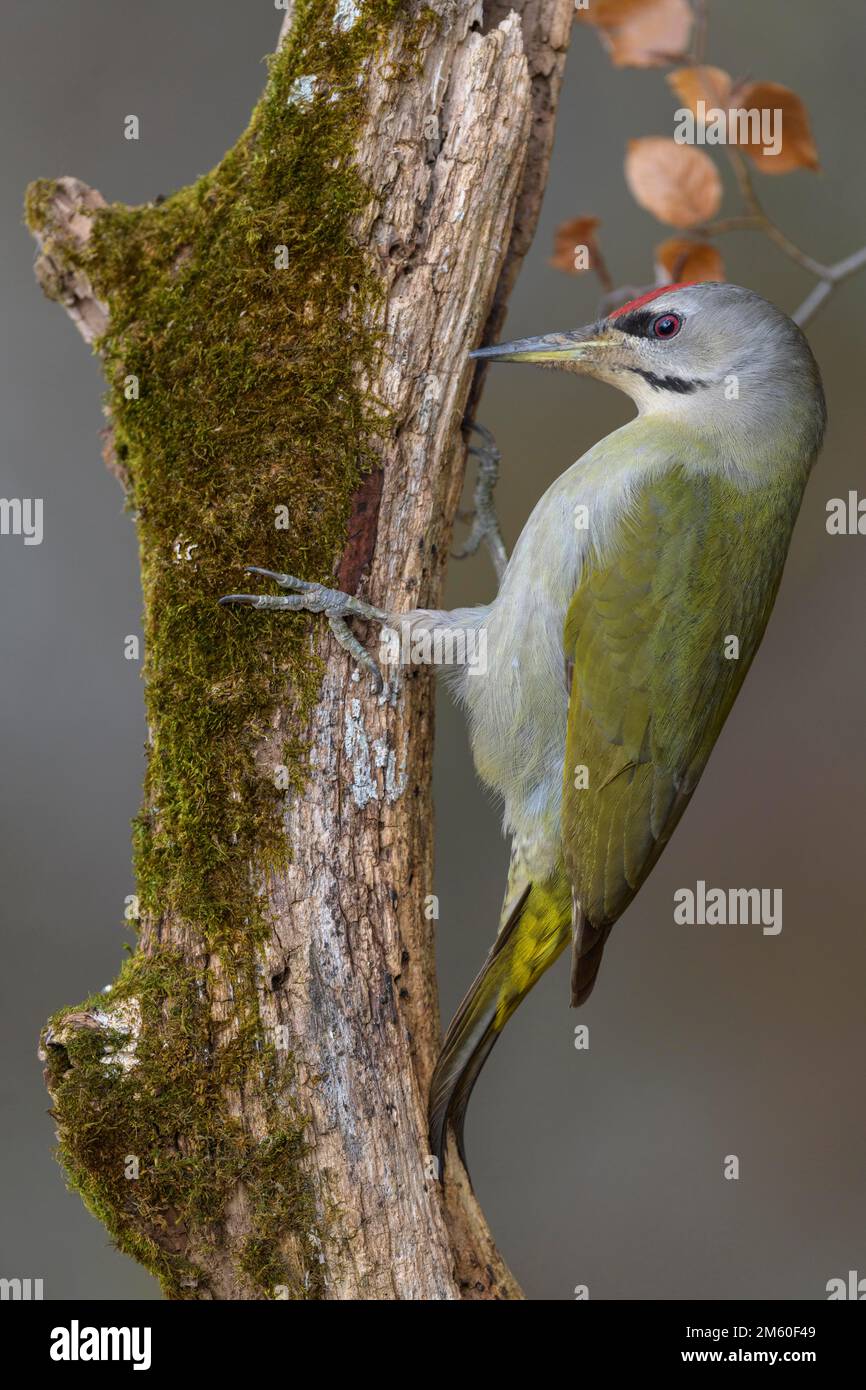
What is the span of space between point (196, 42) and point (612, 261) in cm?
170

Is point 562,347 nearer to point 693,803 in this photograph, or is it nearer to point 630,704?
point 630,704

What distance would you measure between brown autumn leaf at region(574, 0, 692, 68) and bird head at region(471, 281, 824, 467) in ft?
1.80

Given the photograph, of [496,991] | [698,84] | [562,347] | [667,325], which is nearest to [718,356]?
[667,325]

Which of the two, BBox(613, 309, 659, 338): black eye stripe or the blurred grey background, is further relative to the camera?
the blurred grey background

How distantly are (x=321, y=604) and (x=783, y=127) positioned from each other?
1635mm

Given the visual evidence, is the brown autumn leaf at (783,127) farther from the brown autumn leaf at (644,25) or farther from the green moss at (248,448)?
the green moss at (248,448)

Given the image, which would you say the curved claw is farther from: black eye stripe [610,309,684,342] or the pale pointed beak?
black eye stripe [610,309,684,342]

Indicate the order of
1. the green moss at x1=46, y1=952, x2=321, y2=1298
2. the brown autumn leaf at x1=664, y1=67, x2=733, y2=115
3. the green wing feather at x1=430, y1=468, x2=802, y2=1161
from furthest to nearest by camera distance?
the brown autumn leaf at x1=664, y1=67, x2=733, y2=115 < the green wing feather at x1=430, y1=468, x2=802, y2=1161 < the green moss at x1=46, y1=952, x2=321, y2=1298

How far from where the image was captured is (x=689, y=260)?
3.54 m

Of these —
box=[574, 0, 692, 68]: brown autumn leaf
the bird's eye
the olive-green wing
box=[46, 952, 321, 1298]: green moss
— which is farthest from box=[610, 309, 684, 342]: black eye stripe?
box=[46, 952, 321, 1298]: green moss

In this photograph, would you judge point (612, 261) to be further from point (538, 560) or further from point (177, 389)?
point (177, 389)

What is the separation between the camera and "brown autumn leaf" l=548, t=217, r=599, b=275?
3391 mm

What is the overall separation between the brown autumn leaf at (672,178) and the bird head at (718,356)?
25 cm
